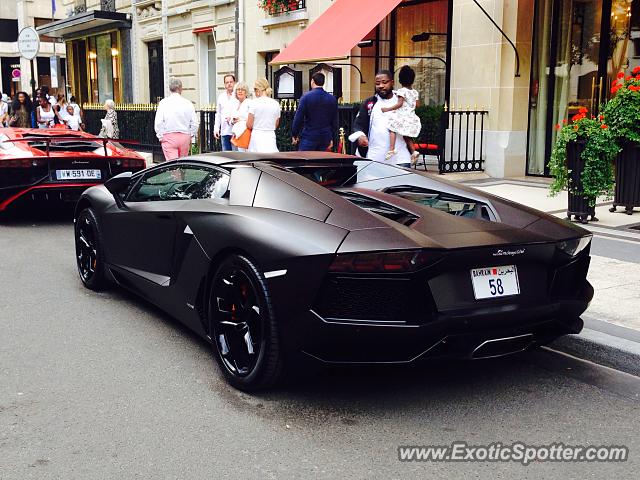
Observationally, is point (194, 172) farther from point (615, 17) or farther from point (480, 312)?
point (615, 17)

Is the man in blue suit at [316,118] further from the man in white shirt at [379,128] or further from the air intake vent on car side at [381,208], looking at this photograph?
the air intake vent on car side at [381,208]

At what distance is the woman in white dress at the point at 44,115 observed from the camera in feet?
55.3

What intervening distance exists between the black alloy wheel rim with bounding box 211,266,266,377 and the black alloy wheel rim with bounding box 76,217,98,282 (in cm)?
231

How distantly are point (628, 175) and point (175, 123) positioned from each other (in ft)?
21.4

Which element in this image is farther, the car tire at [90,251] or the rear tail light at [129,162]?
the rear tail light at [129,162]

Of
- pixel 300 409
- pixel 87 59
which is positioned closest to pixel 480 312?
pixel 300 409

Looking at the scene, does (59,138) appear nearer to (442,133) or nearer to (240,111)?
(240,111)

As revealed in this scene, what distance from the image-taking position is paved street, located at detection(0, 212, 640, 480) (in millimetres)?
3242

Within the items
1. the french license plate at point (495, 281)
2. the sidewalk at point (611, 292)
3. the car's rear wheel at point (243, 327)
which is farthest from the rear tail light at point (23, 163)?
the french license plate at point (495, 281)

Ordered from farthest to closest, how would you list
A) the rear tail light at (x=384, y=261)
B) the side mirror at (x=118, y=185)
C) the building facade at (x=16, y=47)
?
the building facade at (x=16, y=47) < the side mirror at (x=118, y=185) < the rear tail light at (x=384, y=261)

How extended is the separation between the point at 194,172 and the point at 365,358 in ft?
6.77

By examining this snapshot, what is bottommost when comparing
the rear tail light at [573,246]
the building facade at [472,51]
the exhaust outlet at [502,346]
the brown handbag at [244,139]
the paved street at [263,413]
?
the paved street at [263,413]

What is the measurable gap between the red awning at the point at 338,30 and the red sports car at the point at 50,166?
209 inches

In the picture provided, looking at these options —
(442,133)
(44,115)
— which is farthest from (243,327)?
(44,115)
